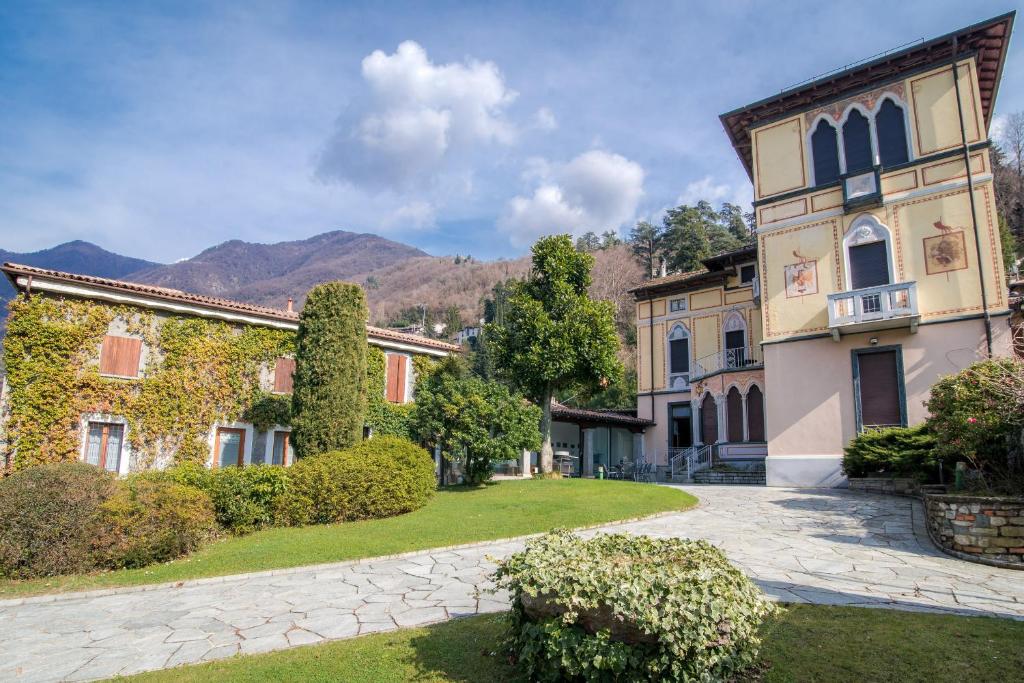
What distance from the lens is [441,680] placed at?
414cm

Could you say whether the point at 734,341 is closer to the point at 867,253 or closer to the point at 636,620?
the point at 867,253

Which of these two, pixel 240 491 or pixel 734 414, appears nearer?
pixel 240 491

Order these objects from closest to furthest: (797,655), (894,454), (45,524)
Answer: (797,655) → (45,524) → (894,454)

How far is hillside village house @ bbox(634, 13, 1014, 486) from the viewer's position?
1684cm

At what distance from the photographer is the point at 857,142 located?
19062 mm

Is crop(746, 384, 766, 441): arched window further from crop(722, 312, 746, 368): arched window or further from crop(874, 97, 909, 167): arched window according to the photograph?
crop(874, 97, 909, 167): arched window

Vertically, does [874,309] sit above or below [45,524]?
above

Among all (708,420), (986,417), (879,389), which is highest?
(879,389)

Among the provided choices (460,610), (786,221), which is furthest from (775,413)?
(460,610)

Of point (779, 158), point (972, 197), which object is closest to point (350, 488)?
point (779, 158)

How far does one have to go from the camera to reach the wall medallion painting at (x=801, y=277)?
19281 millimetres

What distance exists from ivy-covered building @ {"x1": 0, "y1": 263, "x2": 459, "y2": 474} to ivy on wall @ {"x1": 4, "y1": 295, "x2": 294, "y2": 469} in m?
0.03

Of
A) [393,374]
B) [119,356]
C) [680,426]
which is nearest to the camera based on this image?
[119,356]

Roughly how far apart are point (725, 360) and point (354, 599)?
959 inches
